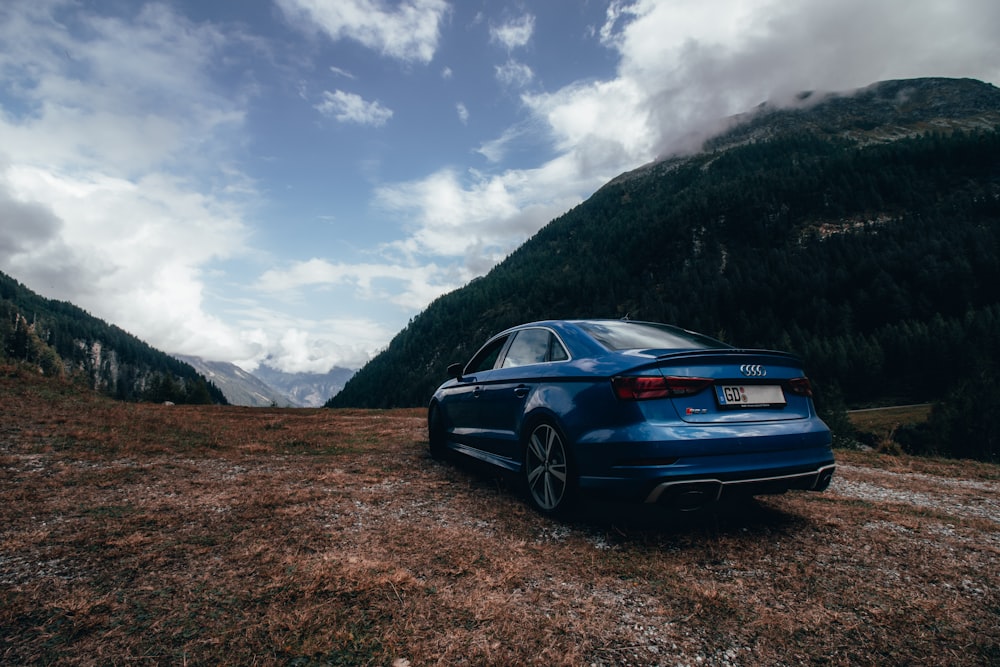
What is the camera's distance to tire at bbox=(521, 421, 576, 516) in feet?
13.1

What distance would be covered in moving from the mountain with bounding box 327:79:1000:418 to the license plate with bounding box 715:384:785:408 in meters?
46.3

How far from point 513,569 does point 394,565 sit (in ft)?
2.60

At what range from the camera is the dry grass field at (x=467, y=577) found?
2.18m

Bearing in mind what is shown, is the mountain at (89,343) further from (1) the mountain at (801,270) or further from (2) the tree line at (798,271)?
(1) the mountain at (801,270)

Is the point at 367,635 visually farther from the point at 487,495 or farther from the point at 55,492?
the point at 55,492

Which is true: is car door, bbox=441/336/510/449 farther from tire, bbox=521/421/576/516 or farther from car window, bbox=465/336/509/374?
tire, bbox=521/421/576/516

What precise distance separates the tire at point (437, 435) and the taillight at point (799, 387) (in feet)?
15.1

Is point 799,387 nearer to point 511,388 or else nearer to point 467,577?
point 511,388

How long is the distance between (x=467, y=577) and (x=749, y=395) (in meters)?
2.59

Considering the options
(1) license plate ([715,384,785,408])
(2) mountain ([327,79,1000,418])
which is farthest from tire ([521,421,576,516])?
(2) mountain ([327,79,1000,418])

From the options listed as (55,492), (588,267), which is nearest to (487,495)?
(55,492)

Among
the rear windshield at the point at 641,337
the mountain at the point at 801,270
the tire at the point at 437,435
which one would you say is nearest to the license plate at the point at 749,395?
the rear windshield at the point at 641,337

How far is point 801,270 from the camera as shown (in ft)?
343

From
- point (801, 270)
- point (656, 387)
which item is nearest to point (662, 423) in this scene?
point (656, 387)
